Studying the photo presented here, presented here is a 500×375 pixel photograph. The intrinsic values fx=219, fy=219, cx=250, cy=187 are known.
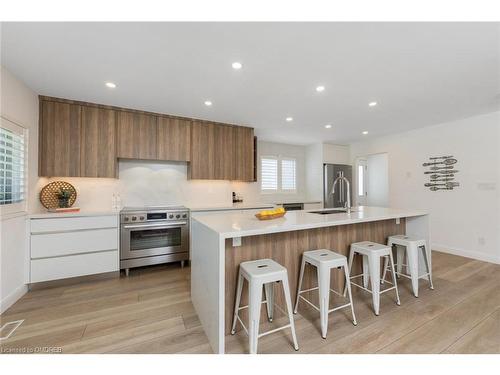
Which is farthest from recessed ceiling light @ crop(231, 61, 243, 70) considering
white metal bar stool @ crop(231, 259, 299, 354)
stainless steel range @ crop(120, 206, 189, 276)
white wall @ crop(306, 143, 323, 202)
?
white wall @ crop(306, 143, 323, 202)

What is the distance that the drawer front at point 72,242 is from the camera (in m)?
2.55

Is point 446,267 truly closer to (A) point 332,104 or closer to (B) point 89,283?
(A) point 332,104

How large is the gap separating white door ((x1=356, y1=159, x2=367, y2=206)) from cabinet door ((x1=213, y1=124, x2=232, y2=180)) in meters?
3.70

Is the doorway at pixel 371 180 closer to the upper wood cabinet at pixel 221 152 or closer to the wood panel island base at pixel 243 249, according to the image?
the upper wood cabinet at pixel 221 152

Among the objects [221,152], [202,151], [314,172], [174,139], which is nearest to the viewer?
[174,139]

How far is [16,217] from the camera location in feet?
7.59

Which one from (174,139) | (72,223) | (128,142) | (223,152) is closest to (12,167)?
(72,223)

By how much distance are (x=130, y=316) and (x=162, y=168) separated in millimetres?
2386

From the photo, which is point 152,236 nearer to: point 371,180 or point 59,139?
point 59,139

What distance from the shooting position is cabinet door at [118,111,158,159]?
3234 millimetres

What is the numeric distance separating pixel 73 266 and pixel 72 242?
0.98 ft

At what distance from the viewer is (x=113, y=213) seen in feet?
9.61

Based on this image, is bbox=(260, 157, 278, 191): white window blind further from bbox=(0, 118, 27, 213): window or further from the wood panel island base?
bbox=(0, 118, 27, 213): window
